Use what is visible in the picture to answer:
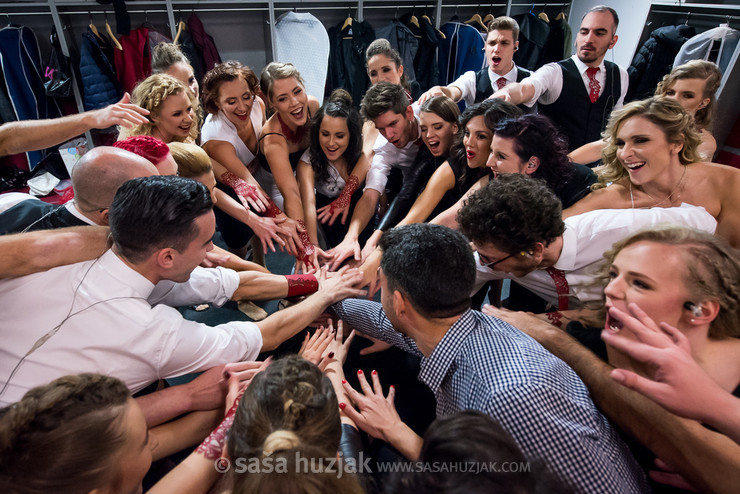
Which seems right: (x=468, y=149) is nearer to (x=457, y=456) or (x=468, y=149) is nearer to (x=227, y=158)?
(x=227, y=158)

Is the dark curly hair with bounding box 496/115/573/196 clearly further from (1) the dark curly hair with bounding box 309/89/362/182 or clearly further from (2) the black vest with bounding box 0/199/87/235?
(2) the black vest with bounding box 0/199/87/235

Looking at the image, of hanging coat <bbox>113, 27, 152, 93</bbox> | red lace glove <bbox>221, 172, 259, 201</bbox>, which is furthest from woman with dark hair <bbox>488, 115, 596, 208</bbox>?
hanging coat <bbox>113, 27, 152, 93</bbox>

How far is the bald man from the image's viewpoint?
153cm

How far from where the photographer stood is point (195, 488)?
1.06 metres

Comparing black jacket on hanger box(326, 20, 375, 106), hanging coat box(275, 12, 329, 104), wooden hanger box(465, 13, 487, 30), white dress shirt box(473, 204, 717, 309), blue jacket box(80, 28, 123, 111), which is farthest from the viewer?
wooden hanger box(465, 13, 487, 30)

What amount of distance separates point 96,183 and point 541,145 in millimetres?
1880

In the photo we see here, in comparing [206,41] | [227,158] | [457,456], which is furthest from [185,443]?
[206,41]

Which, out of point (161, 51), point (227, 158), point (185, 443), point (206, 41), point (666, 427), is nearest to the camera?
point (666, 427)

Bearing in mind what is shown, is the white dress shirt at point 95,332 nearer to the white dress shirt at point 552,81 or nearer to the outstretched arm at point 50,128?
the outstretched arm at point 50,128

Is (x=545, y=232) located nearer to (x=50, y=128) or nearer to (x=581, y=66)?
(x=581, y=66)

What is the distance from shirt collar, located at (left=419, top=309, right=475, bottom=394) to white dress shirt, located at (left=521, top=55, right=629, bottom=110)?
2.24 m

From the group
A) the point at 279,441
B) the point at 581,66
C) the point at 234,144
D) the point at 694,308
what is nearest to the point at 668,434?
the point at 694,308

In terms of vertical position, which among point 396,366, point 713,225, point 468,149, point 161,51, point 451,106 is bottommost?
point 396,366

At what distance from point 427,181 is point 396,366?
1.27 metres
